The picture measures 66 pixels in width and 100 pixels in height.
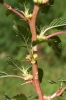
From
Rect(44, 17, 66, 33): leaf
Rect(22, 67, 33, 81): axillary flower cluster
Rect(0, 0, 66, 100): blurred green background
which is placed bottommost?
Rect(22, 67, 33, 81): axillary flower cluster

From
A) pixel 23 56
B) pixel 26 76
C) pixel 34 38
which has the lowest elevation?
pixel 26 76

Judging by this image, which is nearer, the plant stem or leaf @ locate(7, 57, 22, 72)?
the plant stem

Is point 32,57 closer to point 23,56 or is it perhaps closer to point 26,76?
point 26,76

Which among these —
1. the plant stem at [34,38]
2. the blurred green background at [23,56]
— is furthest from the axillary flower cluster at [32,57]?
the blurred green background at [23,56]

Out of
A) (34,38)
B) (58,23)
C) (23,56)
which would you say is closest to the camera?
(34,38)

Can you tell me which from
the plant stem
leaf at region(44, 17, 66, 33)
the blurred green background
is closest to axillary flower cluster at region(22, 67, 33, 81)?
the plant stem

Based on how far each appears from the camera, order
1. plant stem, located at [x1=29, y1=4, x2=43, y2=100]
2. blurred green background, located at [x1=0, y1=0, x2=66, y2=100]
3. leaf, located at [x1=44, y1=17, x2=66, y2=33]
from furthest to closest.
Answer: blurred green background, located at [x1=0, y1=0, x2=66, y2=100] < leaf, located at [x1=44, y1=17, x2=66, y2=33] < plant stem, located at [x1=29, y1=4, x2=43, y2=100]

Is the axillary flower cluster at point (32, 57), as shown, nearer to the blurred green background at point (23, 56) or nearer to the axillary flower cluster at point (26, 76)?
the axillary flower cluster at point (26, 76)

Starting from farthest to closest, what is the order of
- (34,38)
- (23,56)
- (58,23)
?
(23,56) < (58,23) < (34,38)

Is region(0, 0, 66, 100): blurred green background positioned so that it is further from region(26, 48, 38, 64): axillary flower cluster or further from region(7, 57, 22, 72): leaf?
region(26, 48, 38, 64): axillary flower cluster

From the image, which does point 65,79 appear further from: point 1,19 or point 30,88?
point 1,19

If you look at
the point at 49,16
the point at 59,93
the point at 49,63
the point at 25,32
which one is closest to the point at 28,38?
the point at 25,32

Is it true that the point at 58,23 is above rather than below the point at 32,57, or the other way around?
above

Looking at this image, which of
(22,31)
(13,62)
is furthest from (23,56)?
(22,31)
